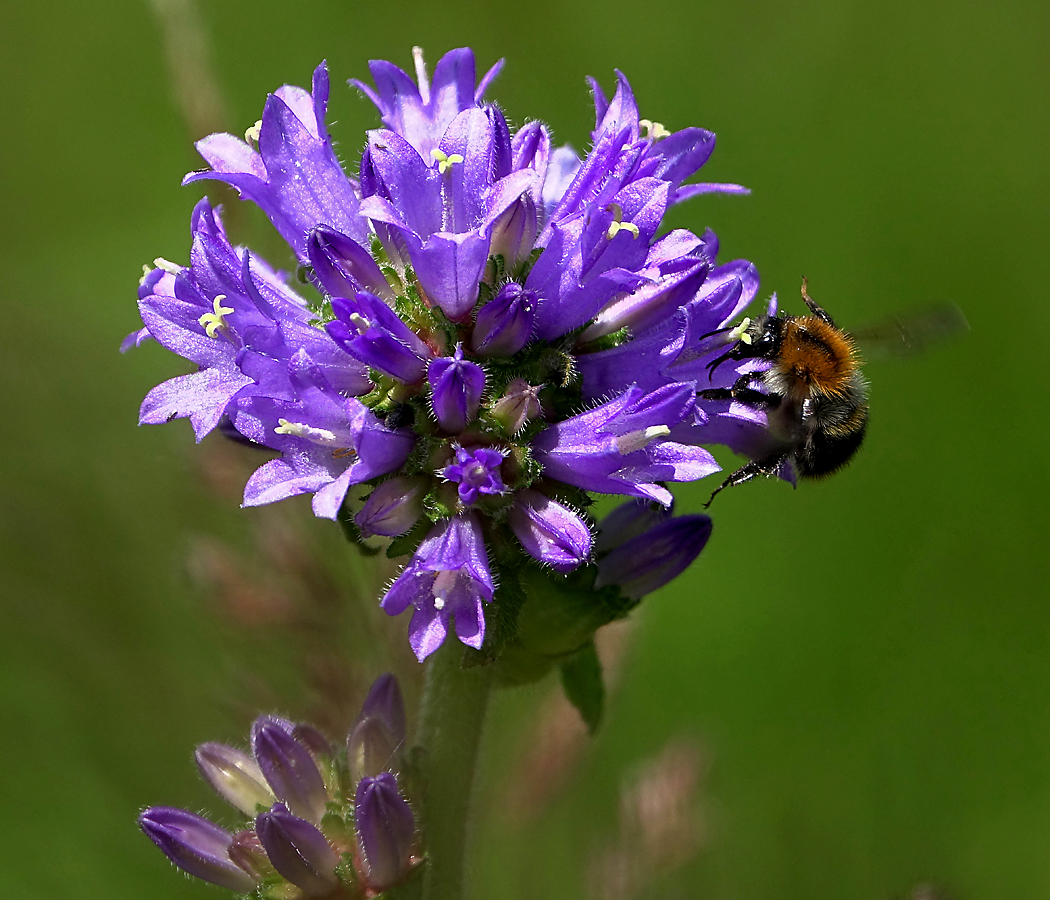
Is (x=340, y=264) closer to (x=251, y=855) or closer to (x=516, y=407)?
(x=516, y=407)

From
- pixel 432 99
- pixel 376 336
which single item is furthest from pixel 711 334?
pixel 432 99

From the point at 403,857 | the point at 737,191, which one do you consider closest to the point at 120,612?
the point at 403,857

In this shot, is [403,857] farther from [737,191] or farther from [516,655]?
[737,191]

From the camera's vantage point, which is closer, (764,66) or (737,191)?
(737,191)

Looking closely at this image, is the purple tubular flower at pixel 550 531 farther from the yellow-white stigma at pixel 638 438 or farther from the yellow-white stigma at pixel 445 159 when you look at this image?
the yellow-white stigma at pixel 445 159

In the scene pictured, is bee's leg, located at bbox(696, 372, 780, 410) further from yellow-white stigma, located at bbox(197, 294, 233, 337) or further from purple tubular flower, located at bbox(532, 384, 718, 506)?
yellow-white stigma, located at bbox(197, 294, 233, 337)

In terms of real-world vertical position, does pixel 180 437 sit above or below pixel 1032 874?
above

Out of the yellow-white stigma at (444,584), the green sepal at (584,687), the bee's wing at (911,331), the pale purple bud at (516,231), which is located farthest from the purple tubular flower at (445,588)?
the bee's wing at (911,331)
